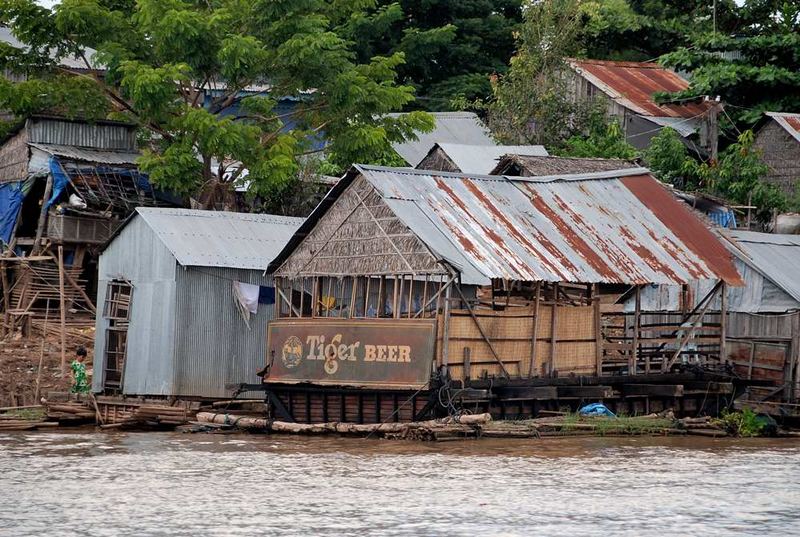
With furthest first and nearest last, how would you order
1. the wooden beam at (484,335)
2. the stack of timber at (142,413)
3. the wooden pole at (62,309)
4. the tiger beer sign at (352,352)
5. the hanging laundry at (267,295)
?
the wooden pole at (62,309), the hanging laundry at (267,295), the stack of timber at (142,413), the wooden beam at (484,335), the tiger beer sign at (352,352)

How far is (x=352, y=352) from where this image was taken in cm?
2370

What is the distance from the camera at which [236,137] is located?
30828 mm

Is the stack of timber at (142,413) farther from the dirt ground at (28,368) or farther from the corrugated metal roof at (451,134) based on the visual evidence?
the corrugated metal roof at (451,134)

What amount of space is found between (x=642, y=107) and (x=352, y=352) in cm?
2167

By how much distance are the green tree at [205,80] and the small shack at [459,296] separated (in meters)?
6.02

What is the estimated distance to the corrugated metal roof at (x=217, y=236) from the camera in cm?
2606

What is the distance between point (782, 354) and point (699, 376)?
5.84ft

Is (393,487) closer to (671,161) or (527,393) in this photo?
(527,393)

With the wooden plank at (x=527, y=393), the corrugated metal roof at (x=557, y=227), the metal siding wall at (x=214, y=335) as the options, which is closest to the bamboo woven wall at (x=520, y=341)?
the wooden plank at (x=527, y=393)

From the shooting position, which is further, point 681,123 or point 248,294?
point 681,123

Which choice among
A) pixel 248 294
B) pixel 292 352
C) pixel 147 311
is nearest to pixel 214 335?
pixel 248 294

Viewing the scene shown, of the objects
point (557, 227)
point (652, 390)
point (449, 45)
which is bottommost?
point (652, 390)

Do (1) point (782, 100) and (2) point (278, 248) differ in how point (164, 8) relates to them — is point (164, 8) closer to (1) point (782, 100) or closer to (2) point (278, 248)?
(2) point (278, 248)

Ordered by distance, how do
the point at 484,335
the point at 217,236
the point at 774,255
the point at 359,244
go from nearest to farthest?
the point at 484,335 → the point at 359,244 → the point at 217,236 → the point at 774,255
